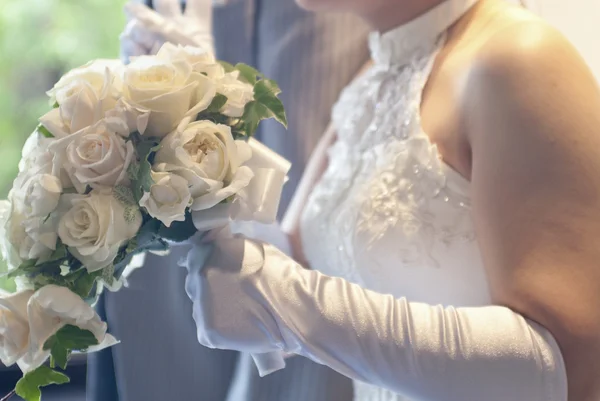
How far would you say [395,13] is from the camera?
34.2 inches

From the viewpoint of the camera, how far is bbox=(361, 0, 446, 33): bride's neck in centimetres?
84

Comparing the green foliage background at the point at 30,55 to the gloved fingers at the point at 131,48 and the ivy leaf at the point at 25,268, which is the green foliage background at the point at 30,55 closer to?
the gloved fingers at the point at 131,48

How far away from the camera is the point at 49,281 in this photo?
1.67 feet

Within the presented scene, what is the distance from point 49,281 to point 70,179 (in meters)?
0.09

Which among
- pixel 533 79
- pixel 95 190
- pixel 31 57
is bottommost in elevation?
pixel 31 57

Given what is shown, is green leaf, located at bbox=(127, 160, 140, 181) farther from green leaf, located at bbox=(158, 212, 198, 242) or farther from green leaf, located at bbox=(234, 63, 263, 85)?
green leaf, located at bbox=(234, 63, 263, 85)

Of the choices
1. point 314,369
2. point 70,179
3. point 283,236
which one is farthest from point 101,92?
point 314,369

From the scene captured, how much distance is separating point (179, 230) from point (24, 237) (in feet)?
0.45

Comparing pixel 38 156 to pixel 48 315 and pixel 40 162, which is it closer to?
pixel 40 162

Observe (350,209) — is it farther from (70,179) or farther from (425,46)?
(70,179)

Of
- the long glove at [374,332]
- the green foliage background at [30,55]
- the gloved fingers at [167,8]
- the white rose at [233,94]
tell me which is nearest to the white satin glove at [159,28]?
the gloved fingers at [167,8]

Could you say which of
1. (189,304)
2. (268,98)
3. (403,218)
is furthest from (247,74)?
(189,304)

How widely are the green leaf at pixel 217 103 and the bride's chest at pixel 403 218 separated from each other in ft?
0.96

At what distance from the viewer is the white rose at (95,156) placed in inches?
19.2
